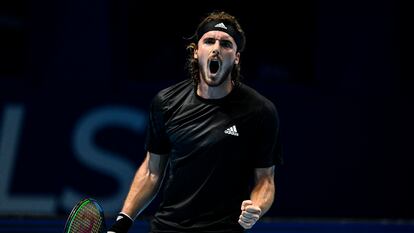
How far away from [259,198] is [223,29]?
0.89 m

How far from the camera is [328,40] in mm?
8297

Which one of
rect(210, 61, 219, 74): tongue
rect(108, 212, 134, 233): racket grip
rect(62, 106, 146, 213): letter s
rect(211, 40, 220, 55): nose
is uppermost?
rect(211, 40, 220, 55): nose

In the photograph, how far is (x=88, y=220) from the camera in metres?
4.10

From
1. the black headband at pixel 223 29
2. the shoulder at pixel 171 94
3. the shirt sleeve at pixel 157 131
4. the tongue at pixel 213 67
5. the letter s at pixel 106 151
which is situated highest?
the black headband at pixel 223 29

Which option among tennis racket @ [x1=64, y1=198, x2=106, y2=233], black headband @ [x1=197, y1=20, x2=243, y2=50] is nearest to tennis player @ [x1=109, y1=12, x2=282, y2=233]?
black headband @ [x1=197, y1=20, x2=243, y2=50]

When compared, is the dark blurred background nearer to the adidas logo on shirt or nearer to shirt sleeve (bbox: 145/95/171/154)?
shirt sleeve (bbox: 145/95/171/154)

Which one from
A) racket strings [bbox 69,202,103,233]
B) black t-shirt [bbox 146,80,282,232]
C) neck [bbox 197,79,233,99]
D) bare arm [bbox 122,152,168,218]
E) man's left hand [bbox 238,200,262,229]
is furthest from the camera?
bare arm [bbox 122,152,168,218]

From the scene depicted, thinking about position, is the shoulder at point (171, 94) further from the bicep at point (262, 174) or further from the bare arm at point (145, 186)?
the bicep at point (262, 174)

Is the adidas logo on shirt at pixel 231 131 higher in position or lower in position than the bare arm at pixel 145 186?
higher

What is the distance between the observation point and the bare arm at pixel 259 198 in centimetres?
376

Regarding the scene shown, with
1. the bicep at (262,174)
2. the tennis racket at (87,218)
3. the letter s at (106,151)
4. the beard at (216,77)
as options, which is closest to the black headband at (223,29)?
the beard at (216,77)

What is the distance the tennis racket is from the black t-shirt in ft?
0.90

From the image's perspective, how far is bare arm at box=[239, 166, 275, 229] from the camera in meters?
3.76

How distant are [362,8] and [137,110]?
2.50m
